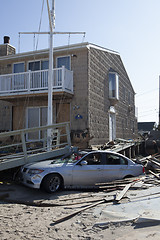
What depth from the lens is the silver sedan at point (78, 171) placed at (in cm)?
739

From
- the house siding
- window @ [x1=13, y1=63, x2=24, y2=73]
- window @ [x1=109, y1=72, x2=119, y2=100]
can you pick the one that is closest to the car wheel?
the house siding

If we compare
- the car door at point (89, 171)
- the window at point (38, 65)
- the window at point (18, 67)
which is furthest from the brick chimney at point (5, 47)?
the car door at point (89, 171)

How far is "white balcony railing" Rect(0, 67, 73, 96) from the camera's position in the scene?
45.4 ft

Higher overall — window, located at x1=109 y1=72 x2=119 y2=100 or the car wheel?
window, located at x1=109 y1=72 x2=119 y2=100

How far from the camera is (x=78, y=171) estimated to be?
7875 mm

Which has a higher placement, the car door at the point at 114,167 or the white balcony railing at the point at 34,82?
the white balcony railing at the point at 34,82

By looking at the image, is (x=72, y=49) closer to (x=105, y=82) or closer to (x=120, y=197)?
(x=105, y=82)

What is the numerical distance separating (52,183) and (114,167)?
2.36 meters

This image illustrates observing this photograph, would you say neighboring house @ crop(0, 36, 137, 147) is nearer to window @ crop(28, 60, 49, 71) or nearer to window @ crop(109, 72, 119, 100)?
window @ crop(28, 60, 49, 71)

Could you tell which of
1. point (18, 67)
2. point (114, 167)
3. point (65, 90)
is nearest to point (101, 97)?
point (65, 90)

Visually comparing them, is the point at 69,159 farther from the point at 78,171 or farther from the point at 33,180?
the point at 33,180

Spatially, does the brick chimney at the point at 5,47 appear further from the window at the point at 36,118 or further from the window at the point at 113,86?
the window at the point at 113,86

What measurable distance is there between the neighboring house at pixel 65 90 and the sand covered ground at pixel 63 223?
7006 mm

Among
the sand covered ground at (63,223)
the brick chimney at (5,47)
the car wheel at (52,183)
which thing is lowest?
the sand covered ground at (63,223)
